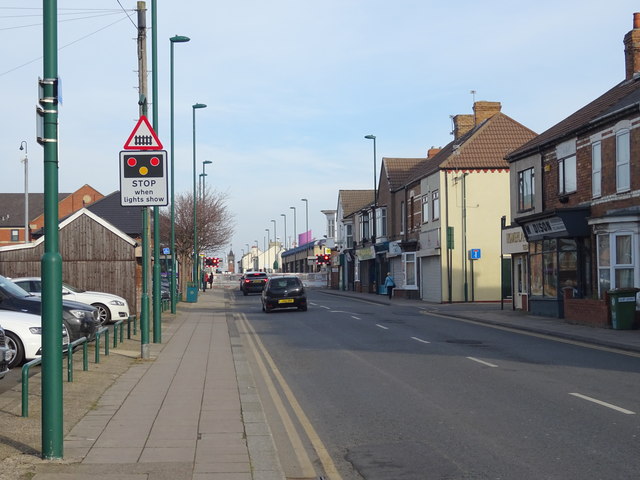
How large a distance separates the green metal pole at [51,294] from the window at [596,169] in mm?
21988

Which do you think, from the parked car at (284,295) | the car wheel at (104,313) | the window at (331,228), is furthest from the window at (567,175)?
the window at (331,228)

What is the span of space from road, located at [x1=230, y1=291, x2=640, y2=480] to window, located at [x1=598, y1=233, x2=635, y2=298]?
5623 millimetres

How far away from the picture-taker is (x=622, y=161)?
2431 centimetres

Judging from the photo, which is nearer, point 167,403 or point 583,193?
point 167,403

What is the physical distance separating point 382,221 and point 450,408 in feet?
157

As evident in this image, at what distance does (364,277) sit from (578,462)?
196 feet

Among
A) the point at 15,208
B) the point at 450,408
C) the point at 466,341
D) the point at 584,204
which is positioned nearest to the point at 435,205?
the point at 584,204

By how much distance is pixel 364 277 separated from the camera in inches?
2643

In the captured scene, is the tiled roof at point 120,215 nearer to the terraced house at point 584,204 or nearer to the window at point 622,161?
the terraced house at point 584,204

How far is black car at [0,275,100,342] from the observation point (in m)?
16.0

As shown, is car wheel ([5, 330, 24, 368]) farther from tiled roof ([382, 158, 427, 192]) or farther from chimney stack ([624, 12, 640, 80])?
tiled roof ([382, 158, 427, 192])

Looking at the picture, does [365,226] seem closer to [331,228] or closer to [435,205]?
[435,205]

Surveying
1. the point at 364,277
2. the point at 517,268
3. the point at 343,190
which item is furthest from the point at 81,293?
the point at 343,190

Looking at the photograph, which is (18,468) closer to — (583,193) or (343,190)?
(583,193)
